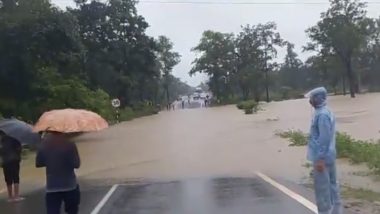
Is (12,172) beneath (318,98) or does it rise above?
beneath

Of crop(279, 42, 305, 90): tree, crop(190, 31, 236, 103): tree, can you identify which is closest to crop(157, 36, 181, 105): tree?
crop(190, 31, 236, 103): tree

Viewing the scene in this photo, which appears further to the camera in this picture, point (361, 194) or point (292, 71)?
point (292, 71)

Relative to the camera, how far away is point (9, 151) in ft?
42.4

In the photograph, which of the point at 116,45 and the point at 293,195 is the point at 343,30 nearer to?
the point at 116,45

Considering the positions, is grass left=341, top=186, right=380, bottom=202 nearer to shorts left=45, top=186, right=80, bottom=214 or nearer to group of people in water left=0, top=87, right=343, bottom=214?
group of people in water left=0, top=87, right=343, bottom=214

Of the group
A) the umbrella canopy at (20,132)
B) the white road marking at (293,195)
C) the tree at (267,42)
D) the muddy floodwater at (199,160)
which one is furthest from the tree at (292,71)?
the umbrella canopy at (20,132)

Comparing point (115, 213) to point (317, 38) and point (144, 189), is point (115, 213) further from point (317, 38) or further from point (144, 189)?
point (317, 38)

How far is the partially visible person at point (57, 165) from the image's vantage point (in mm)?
7473

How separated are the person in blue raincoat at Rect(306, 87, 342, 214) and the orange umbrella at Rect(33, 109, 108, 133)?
2.60 metres

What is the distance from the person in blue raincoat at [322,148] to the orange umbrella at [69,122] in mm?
2598

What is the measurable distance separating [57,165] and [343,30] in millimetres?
92733

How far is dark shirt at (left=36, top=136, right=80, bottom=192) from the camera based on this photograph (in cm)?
747

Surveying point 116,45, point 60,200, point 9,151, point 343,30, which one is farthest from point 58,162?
point 343,30

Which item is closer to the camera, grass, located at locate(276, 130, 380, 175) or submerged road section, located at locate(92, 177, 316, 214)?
submerged road section, located at locate(92, 177, 316, 214)
